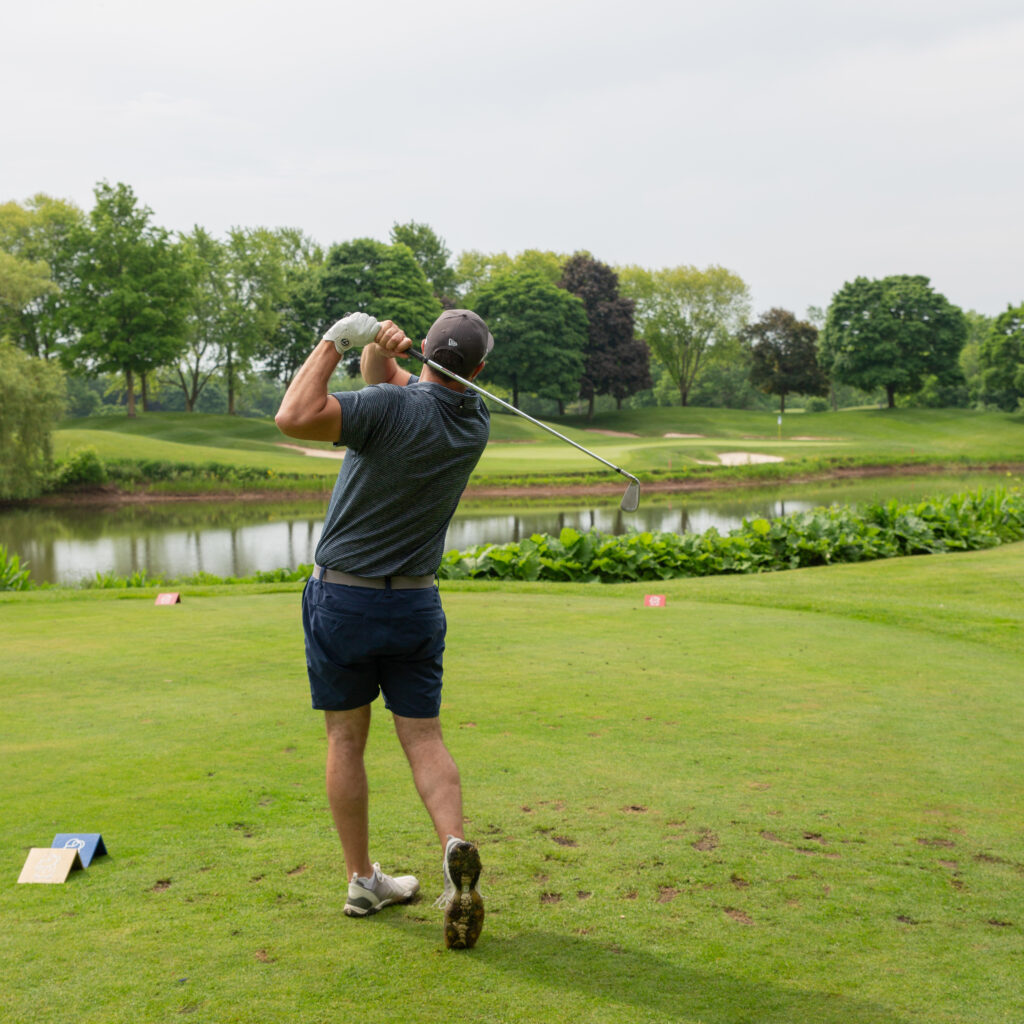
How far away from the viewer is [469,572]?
1322 cm

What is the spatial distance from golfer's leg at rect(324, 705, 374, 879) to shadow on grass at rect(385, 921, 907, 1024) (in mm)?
517

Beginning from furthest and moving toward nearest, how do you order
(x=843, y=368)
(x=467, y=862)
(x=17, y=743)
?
1. (x=843, y=368)
2. (x=17, y=743)
3. (x=467, y=862)

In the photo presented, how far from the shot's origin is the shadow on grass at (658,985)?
2.42m

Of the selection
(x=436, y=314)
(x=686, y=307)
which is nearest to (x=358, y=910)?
(x=436, y=314)

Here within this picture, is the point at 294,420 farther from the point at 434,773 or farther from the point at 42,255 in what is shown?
the point at 42,255

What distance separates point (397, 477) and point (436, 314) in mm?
61429

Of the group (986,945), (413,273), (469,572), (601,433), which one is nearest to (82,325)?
(413,273)

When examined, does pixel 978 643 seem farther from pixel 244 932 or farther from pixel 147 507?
pixel 147 507

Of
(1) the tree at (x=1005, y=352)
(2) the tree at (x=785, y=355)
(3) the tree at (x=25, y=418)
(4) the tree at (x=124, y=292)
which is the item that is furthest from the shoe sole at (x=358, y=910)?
(2) the tree at (x=785, y=355)

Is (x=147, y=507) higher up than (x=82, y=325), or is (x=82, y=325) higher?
(x=82, y=325)

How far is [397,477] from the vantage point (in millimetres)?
3096

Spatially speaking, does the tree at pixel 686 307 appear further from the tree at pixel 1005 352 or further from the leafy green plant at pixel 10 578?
the leafy green plant at pixel 10 578

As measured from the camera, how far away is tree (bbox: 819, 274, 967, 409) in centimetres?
7156

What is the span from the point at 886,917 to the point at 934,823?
96 cm
